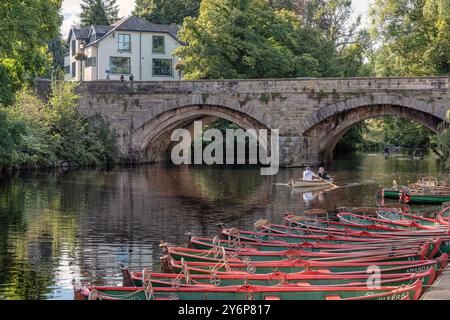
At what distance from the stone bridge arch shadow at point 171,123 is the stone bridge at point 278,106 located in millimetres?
57

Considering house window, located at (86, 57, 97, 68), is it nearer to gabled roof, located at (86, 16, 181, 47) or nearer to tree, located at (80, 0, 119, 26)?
gabled roof, located at (86, 16, 181, 47)

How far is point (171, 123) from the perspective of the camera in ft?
157

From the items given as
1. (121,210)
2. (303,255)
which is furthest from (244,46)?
(303,255)

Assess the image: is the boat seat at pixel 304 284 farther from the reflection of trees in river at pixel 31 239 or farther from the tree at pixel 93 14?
the tree at pixel 93 14

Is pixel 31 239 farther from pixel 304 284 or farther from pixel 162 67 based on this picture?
pixel 162 67

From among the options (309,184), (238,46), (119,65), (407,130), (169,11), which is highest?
(169,11)

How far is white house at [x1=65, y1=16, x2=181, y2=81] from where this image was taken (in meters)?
66.6

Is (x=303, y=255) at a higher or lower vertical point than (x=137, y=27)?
lower

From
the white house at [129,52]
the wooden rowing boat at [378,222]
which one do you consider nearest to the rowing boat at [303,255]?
the wooden rowing boat at [378,222]

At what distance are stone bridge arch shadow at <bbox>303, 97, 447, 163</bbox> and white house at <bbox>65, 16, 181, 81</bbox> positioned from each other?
972 inches

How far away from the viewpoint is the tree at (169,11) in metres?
77.2

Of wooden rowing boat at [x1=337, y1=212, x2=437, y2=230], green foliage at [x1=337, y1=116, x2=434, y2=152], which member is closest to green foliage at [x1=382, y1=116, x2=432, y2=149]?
green foliage at [x1=337, y1=116, x2=434, y2=152]

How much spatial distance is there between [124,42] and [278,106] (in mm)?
25371
